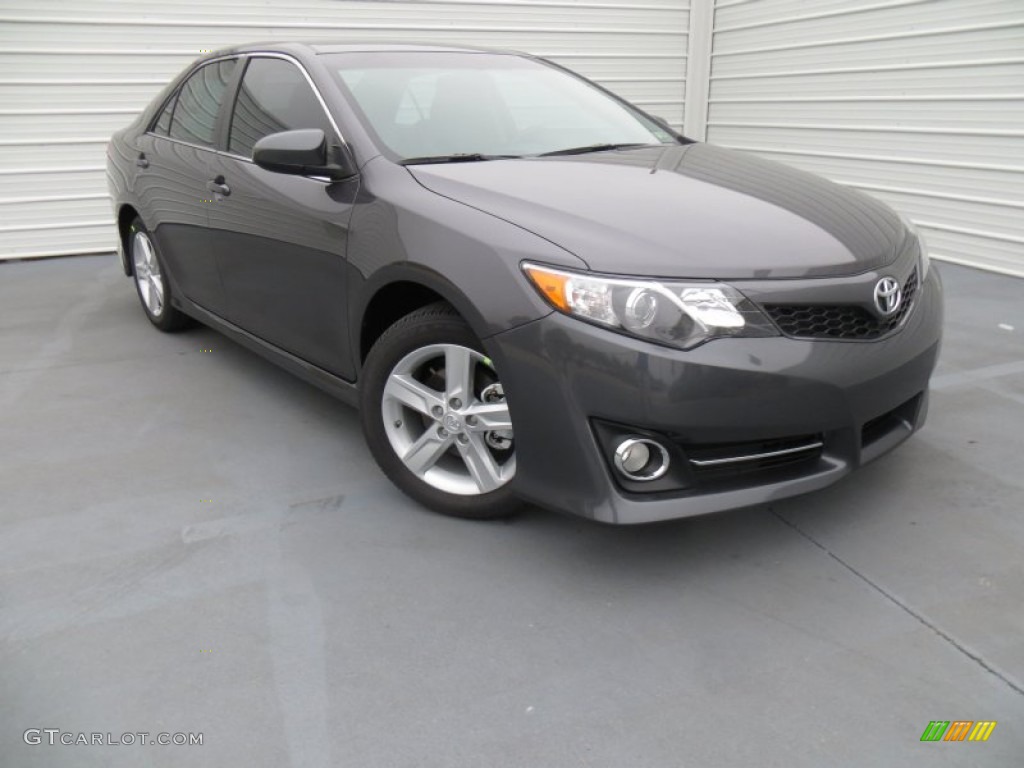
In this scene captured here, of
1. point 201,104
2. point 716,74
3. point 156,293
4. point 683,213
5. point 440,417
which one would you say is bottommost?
point 156,293

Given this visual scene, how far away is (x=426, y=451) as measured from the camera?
2.71 meters

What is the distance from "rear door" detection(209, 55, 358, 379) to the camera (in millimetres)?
2963

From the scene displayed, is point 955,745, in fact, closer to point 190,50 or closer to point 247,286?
point 247,286

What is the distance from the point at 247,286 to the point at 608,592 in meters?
1.97

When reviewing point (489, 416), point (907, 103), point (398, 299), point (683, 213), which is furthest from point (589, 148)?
point (907, 103)

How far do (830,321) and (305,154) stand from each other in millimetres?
1653

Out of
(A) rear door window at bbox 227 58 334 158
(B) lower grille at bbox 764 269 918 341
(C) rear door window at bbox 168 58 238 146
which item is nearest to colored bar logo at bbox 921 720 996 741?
(B) lower grille at bbox 764 269 918 341

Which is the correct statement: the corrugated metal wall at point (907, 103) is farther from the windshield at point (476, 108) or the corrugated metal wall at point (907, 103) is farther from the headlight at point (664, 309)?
the headlight at point (664, 309)

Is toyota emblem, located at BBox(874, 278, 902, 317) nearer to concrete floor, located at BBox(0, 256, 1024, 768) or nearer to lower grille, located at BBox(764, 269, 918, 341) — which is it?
lower grille, located at BBox(764, 269, 918, 341)

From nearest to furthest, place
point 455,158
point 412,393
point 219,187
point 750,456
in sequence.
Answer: point 750,456 → point 412,393 → point 455,158 → point 219,187

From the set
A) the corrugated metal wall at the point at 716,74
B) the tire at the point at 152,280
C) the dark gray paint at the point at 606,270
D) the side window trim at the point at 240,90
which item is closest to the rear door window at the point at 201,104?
the side window trim at the point at 240,90

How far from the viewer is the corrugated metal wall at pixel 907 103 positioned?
5.77 metres

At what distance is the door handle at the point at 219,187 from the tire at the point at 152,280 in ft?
2.98

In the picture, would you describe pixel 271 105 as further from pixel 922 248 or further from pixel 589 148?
pixel 922 248
